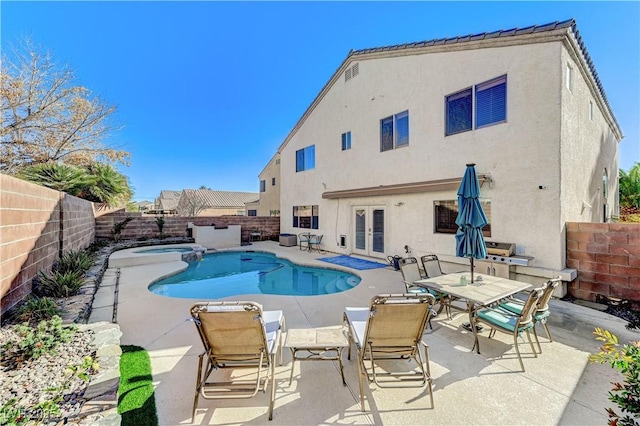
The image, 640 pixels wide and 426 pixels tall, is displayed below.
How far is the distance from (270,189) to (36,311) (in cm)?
2221

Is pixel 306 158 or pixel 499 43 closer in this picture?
pixel 499 43

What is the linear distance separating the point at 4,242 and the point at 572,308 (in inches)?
435

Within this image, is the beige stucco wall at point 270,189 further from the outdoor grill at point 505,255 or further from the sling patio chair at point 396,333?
the sling patio chair at point 396,333

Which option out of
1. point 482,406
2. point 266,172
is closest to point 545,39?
point 482,406

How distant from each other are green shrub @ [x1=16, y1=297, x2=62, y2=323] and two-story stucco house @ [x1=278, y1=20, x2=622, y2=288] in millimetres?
9999

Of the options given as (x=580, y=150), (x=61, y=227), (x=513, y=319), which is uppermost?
(x=580, y=150)

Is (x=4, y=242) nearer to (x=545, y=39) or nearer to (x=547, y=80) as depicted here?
(x=547, y=80)

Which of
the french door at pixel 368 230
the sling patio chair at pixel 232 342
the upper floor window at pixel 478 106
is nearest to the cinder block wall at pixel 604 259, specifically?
the upper floor window at pixel 478 106

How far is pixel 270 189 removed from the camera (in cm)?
2589

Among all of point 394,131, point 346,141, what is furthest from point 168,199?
point 394,131

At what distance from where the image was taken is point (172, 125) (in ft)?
78.9

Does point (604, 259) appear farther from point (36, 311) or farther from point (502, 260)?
point (36, 311)

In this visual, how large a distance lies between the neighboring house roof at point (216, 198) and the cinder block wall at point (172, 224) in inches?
958

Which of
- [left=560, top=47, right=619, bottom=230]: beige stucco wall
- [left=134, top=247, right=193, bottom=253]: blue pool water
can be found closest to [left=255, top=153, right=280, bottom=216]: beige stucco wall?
[left=134, top=247, right=193, bottom=253]: blue pool water
